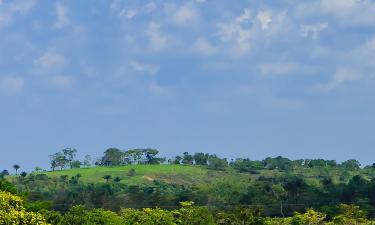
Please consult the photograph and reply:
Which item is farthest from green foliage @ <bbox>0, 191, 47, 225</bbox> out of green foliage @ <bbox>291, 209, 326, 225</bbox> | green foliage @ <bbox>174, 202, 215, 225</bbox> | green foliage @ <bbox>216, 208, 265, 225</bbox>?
green foliage @ <bbox>291, 209, 326, 225</bbox>

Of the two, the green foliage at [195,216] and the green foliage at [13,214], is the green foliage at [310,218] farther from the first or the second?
the green foliage at [13,214]

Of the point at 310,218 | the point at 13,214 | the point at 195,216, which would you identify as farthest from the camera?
the point at 310,218

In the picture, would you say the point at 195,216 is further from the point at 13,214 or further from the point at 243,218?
the point at 13,214

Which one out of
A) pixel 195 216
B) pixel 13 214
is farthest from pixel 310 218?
pixel 13 214

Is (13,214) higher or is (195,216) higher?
(195,216)

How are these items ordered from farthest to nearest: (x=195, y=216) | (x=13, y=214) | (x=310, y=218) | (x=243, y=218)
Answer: (x=310, y=218)
(x=195, y=216)
(x=243, y=218)
(x=13, y=214)

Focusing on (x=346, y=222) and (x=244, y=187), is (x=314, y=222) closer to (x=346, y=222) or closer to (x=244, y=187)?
(x=346, y=222)

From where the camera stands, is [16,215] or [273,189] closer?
[16,215]

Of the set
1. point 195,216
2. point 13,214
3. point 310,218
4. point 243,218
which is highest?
point 195,216

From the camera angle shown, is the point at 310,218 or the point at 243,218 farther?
the point at 310,218

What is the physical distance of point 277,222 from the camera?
10325 centimetres

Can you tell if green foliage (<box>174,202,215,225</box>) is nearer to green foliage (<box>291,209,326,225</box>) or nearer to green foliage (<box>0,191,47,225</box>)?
green foliage (<box>291,209,326,225</box>)

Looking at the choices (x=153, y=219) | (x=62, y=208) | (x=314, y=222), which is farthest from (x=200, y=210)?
(x=62, y=208)

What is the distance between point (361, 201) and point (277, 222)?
31.6 metres
